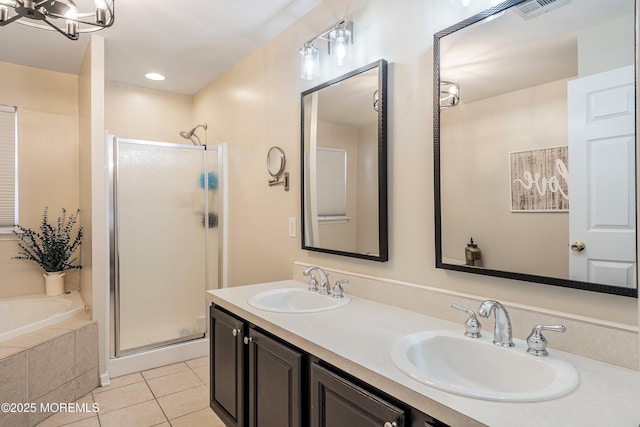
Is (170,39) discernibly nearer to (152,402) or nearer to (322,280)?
(322,280)

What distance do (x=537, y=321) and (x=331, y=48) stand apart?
5.36ft

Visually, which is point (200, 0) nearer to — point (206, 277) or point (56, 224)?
point (206, 277)

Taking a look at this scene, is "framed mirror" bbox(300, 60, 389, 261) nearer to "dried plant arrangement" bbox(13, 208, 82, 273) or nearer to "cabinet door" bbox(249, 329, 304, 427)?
"cabinet door" bbox(249, 329, 304, 427)

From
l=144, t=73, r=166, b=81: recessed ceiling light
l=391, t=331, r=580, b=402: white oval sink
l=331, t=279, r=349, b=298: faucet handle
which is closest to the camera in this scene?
l=391, t=331, r=580, b=402: white oval sink

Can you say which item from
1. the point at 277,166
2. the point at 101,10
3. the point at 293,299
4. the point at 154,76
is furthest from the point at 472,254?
the point at 154,76

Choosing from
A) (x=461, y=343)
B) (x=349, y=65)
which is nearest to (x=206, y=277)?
(x=349, y=65)

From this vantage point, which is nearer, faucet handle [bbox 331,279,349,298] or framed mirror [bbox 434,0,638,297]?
framed mirror [bbox 434,0,638,297]

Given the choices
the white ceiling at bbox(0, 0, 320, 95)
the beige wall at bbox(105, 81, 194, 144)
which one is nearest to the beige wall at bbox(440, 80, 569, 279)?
the white ceiling at bbox(0, 0, 320, 95)

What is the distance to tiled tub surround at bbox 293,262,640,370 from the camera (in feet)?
3.39

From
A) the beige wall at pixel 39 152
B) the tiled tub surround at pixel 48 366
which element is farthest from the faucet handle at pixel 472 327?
the beige wall at pixel 39 152

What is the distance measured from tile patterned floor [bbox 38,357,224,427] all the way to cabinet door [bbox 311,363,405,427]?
1241 millimetres

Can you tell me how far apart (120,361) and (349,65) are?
103 inches

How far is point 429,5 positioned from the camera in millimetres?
1547

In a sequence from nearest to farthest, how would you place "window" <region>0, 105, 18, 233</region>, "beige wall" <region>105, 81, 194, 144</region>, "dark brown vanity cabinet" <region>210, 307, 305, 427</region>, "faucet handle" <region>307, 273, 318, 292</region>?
"dark brown vanity cabinet" <region>210, 307, 305, 427</region> → "faucet handle" <region>307, 273, 318, 292</region> → "window" <region>0, 105, 18, 233</region> → "beige wall" <region>105, 81, 194, 144</region>
